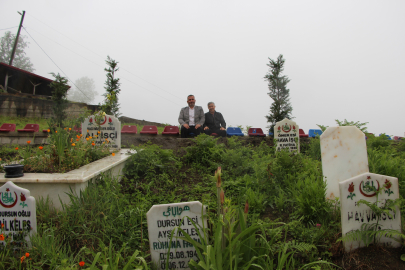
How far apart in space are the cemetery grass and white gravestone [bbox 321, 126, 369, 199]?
237 millimetres

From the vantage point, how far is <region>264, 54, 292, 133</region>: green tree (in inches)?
405

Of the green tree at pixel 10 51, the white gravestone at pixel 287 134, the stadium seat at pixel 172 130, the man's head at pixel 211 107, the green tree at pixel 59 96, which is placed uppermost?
the green tree at pixel 10 51

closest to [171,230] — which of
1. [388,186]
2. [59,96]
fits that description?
[388,186]

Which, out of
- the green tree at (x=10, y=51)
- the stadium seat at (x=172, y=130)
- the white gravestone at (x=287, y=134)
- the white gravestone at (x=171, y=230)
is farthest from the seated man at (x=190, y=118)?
the green tree at (x=10, y=51)

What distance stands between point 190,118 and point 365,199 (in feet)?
19.9

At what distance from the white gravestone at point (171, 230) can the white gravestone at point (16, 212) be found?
1179 mm

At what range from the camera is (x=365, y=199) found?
2160 millimetres

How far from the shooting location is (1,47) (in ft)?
119

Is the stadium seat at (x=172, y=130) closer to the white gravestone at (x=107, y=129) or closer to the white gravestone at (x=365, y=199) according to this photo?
the white gravestone at (x=107, y=129)

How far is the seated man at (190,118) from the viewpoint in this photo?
774 centimetres

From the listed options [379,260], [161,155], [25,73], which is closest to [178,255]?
[379,260]

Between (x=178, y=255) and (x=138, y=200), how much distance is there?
1163 millimetres

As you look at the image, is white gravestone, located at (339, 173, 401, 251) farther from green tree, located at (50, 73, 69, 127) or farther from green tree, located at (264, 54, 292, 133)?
green tree, located at (50, 73, 69, 127)

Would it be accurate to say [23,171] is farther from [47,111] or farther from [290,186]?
[47,111]
